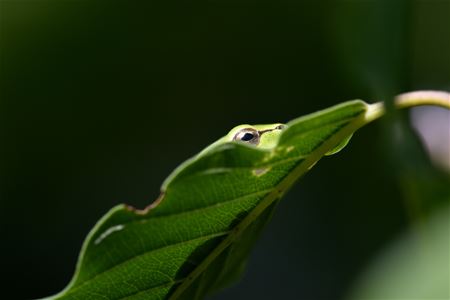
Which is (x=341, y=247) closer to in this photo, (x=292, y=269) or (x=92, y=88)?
(x=292, y=269)

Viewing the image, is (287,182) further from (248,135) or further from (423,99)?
(248,135)

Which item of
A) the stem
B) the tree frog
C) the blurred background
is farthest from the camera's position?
the blurred background

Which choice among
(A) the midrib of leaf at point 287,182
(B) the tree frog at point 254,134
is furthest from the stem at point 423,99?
(B) the tree frog at point 254,134

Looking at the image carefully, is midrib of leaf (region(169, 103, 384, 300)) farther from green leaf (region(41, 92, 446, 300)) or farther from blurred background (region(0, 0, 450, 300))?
blurred background (region(0, 0, 450, 300))

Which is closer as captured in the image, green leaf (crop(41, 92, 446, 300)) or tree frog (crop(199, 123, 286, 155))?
green leaf (crop(41, 92, 446, 300))

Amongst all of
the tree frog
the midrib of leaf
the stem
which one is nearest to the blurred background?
the tree frog

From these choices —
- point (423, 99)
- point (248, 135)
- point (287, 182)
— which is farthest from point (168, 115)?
point (423, 99)

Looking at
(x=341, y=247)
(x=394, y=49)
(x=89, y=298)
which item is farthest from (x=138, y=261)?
(x=341, y=247)
